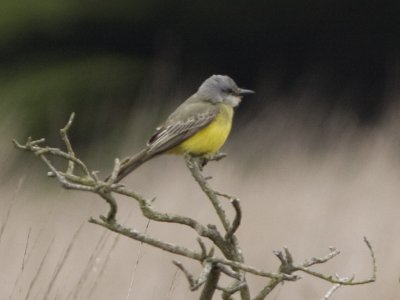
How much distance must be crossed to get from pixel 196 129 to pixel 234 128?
4460 mm

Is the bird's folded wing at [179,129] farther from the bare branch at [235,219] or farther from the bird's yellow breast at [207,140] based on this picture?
the bare branch at [235,219]

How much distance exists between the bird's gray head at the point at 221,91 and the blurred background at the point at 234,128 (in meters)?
0.44

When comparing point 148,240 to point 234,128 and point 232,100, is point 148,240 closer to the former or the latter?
point 232,100

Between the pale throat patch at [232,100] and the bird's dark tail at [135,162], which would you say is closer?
the bird's dark tail at [135,162]

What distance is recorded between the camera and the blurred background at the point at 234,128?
3.48 m

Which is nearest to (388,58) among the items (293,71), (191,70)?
(293,71)

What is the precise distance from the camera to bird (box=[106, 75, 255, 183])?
3057 millimetres

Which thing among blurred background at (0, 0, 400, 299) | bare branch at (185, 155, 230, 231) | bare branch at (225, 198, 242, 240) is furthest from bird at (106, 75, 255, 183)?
bare branch at (225, 198, 242, 240)

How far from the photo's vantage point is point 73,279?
124 inches

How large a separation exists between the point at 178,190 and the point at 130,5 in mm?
4964

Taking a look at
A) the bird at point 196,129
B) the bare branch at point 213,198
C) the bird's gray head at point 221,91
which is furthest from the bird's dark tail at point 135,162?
the bare branch at point 213,198

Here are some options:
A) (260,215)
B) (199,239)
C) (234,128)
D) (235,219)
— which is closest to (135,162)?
(260,215)

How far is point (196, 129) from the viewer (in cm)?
313

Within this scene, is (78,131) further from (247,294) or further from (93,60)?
(247,294)
